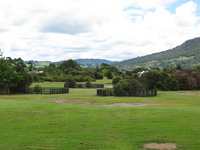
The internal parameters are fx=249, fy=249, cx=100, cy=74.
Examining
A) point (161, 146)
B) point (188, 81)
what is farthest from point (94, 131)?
point (188, 81)

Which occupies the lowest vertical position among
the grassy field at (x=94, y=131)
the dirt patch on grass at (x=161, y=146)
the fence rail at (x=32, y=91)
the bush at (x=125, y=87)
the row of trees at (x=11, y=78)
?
the dirt patch on grass at (x=161, y=146)

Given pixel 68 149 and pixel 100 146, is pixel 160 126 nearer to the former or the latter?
pixel 100 146

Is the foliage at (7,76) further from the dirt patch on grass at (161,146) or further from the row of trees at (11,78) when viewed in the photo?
the dirt patch on grass at (161,146)

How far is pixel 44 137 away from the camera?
42.6ft

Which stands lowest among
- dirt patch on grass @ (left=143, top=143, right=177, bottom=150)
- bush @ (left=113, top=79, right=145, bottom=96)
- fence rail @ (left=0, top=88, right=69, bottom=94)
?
dirt patch on grass @ (left=143, top=143, right=177, bottom=150)

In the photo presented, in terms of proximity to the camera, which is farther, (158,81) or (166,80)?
(166,80)

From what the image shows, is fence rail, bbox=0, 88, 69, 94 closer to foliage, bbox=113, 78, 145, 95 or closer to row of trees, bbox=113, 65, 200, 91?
foliage, bbox=113, 78, 145, 95

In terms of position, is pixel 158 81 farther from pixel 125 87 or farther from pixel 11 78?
pixel 11 78

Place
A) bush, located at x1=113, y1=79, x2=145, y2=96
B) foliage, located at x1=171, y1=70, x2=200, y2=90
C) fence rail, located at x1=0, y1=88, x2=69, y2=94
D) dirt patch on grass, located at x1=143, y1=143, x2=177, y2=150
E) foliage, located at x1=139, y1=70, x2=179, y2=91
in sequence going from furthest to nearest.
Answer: foliage, located at x1=171, y1=70, x2=200, y2=90 < foliage, located at x1=139, y1=70, x2=179, y2=91 < fence rail, located at x1=0, y1=88, x2=69, y2=94 < bush, located at x1=113, y1=79, x2=145, y2=96 < dirt patch on grass, located at x1=143, y1=143, x2=177, y2=150

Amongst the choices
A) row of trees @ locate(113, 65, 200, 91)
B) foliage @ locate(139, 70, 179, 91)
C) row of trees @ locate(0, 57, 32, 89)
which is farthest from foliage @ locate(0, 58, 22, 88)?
foliage @ locate(139, 70, 179, 91)

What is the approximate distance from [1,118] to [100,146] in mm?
9826

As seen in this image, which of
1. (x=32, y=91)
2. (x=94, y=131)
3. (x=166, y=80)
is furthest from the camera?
(x=166, y=80)

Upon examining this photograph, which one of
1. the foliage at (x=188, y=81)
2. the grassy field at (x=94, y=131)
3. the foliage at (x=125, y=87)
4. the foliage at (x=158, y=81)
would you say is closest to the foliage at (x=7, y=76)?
the foliage at (x=125, y=87)

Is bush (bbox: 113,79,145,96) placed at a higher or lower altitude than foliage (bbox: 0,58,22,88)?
lower
